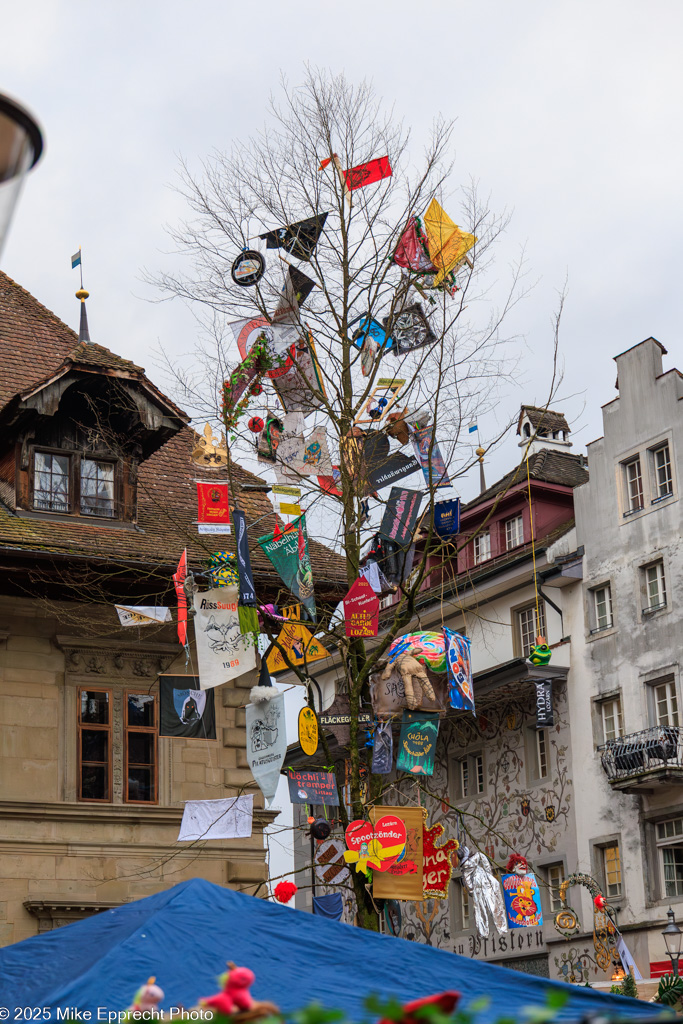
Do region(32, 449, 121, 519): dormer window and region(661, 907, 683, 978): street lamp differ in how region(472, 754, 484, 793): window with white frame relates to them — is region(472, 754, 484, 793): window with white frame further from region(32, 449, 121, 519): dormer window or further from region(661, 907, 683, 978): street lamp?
region(32, 449, 121, 519): dormer window

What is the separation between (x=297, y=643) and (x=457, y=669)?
2175mm

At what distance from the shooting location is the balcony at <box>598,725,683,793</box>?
31219 millimetres

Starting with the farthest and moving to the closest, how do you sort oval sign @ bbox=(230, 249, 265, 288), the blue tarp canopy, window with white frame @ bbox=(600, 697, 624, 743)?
window with white frame @ bbox=(600, 697, 624, 743)
oval sign @ bbox=(230, 249, 265, 288)
the blue tarp canopy

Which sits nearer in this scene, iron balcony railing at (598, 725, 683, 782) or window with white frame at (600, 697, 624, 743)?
iron balcony railing at (598, 725, 683, 782)

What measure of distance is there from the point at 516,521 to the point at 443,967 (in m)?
31.0

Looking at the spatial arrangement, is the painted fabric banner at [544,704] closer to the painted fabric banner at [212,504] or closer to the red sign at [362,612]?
the painted fabric banner at [212,504]

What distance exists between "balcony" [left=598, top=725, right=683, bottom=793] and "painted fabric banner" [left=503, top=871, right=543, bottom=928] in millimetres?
13817

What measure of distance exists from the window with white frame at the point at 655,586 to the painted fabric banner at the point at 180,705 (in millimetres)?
18256

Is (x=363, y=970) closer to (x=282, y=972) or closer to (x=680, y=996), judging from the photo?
(x=282, y=972)

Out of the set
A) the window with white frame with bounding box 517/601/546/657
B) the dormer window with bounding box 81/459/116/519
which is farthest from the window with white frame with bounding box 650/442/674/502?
the dormer window with bounding box 81/459/116/519

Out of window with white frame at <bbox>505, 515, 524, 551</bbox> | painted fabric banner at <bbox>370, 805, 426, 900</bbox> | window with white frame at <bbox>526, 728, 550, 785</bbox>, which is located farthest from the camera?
window with white frame at <bbox>505, 515, 524, 551</bbox>

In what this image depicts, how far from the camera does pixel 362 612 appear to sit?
1612cm

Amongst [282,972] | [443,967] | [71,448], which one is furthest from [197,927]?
[71,448]

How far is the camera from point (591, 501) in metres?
36.7
